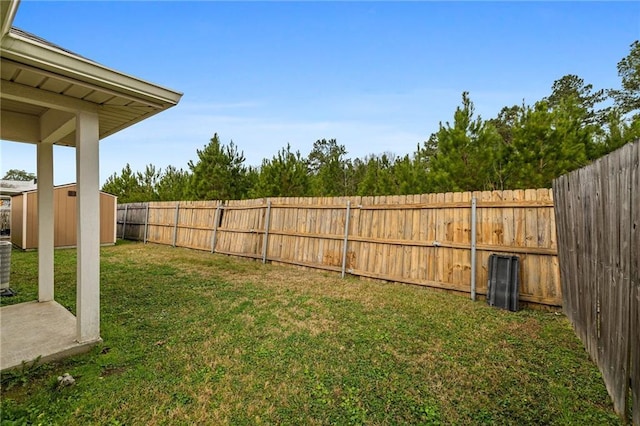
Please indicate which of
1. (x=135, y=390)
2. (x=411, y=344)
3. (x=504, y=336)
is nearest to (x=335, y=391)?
(x=411, y=344)

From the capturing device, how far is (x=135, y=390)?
2.17 m

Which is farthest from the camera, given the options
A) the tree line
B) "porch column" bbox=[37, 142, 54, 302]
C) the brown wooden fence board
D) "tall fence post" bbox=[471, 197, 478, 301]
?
the tree line

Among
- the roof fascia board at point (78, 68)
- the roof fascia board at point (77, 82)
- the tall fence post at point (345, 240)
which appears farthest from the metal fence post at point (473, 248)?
the roof fascia board at point (77, 82)

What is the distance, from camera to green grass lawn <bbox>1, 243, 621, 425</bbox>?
6.42 feet

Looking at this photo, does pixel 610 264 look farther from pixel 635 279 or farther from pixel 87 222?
pixel 87 222

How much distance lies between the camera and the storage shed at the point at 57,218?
9.98 meters

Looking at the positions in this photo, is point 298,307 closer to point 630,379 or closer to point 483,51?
point 630,379

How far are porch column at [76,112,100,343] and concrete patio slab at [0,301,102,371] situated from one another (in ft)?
0.59

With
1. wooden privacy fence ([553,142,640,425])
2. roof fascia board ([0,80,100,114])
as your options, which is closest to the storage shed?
roof fascia board ([0,80,100,114])

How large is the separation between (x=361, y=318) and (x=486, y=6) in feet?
21.0

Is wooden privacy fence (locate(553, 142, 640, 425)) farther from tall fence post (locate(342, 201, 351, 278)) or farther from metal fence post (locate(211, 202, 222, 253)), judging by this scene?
metal fence post (locate(211, 202, 222, 253))

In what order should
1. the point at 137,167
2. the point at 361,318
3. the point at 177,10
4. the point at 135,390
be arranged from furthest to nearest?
the point at 137,167 < the point at 177,10 < the point at 361,318 < the point at 135,390

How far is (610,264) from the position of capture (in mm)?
2115

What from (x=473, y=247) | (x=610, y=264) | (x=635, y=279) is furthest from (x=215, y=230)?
A: (x=635, y=279)
